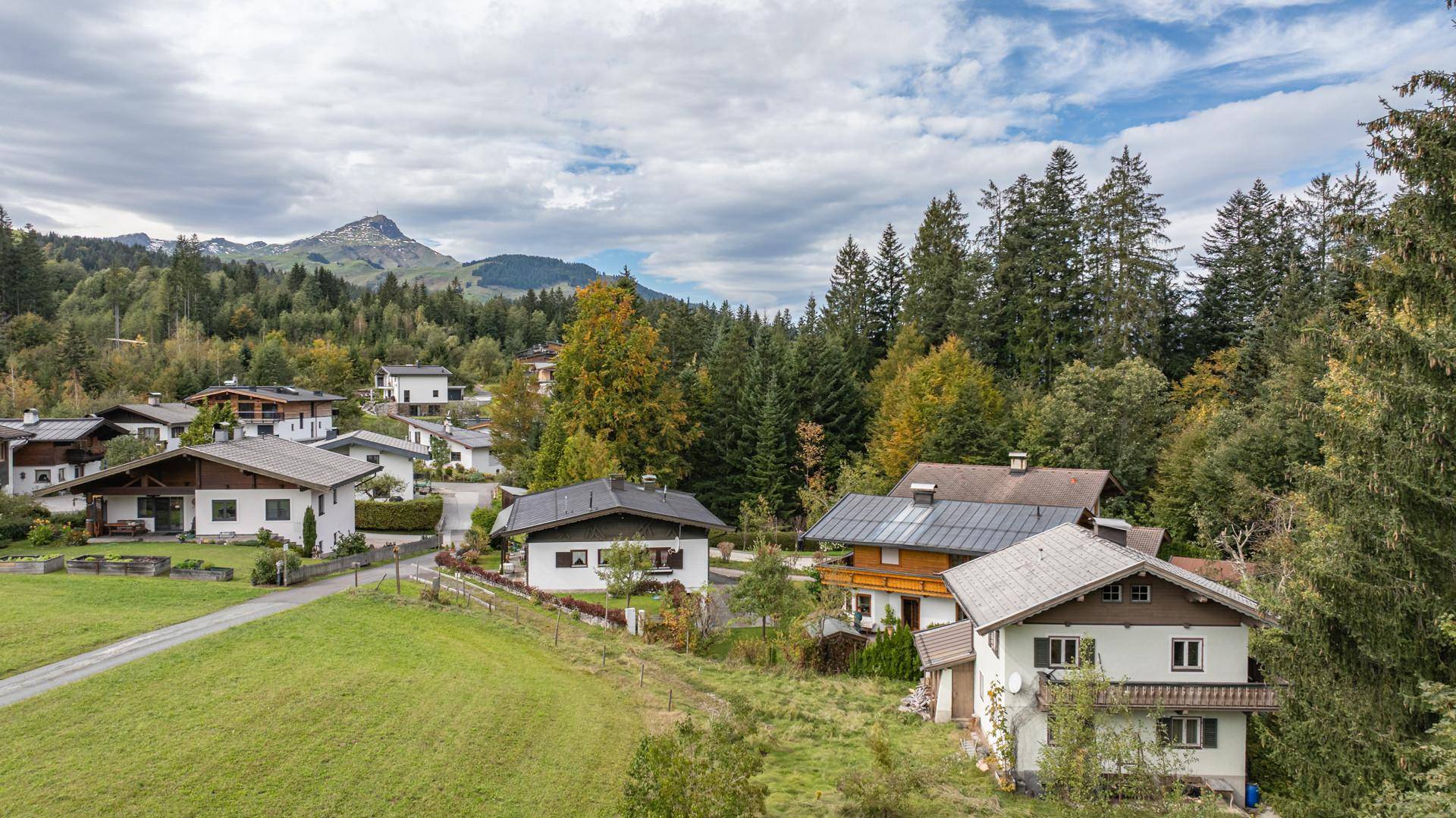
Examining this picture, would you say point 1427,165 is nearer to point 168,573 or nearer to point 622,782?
point 622,782

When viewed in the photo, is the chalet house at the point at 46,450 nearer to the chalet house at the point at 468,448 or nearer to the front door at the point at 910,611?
the chalet house at the point at 468,448

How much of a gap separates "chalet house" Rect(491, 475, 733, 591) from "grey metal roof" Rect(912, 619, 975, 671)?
1187 centimetres

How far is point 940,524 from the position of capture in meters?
32.7

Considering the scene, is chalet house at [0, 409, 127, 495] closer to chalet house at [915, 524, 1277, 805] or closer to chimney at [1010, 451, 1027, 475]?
chalet house at [915, 524, 1277, 805]

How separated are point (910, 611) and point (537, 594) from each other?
15107 mm

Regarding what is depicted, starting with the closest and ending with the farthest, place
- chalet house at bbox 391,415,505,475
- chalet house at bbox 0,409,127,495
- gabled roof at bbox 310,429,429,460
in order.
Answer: chalet house at bbox 0,409,127,495
gabled roof at bbox 310,429,429,460
chalet house at bbox 391,415,505,475

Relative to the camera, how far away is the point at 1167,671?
64.5ft

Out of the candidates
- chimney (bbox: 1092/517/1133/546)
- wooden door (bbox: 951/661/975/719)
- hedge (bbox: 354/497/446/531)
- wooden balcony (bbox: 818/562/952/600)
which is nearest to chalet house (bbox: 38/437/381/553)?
hedge (bbox: 354/497/446/531)

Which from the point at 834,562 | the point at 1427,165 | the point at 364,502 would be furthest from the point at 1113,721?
the point at 364,502

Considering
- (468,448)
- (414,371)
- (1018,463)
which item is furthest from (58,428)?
(1018,463)

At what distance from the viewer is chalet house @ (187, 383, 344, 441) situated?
60.1 meters

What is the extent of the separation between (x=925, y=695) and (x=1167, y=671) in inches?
274

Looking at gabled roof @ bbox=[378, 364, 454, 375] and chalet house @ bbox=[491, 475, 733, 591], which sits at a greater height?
gabled roof @ bbox=[378, 364, 454, 375]

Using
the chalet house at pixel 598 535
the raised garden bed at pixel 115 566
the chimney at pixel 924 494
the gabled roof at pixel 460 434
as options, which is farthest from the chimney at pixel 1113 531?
the gabled roof at pixel 460 434
